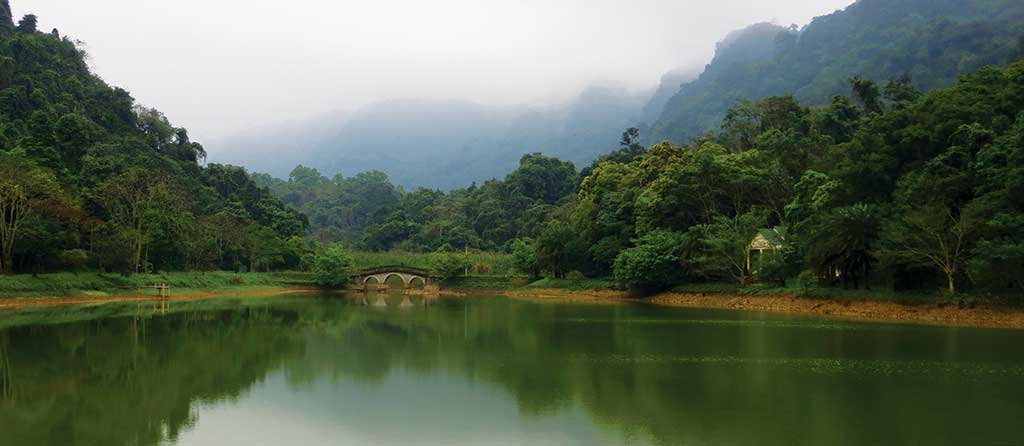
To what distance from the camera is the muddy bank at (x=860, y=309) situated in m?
29.0

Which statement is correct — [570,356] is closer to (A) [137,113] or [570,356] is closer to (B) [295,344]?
(B) [295,344]

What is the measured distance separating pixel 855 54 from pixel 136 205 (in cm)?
11792

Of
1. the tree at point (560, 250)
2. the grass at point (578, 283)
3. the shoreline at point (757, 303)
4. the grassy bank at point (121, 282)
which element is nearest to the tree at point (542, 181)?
the shoreline at point (757, 303)

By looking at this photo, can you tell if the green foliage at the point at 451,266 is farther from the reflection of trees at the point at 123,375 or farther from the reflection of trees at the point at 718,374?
the reflection of trees at the point at 123,375

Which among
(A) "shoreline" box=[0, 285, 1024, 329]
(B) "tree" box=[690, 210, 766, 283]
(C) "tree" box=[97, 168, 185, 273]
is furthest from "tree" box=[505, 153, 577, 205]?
(C) "tree" box=[97, 168, 185, 273]

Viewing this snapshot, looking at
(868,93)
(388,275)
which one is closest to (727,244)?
(868,93)

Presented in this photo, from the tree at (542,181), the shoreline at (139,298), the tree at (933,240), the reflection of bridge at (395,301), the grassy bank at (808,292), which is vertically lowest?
the reflection of bridge at (395,301)

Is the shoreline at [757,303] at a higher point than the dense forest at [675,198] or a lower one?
lower

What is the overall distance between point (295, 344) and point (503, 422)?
13.9 metres

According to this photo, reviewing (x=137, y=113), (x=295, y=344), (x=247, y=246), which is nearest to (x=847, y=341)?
(x=295, y=344)

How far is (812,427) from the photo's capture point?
37.6 ft

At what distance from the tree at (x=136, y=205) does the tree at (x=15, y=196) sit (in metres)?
7.15

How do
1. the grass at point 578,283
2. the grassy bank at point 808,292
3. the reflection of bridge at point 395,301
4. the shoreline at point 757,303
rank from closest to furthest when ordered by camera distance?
1. the shoreline at point 757,303
2. the grassy bank at point 808,292
3. the reflection of bridge at point 395,301
4. the grass at point 578,283

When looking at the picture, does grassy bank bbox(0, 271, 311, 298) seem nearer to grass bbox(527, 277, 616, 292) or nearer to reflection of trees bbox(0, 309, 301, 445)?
reflection of trees bbox(0, 309, 301, 445)
